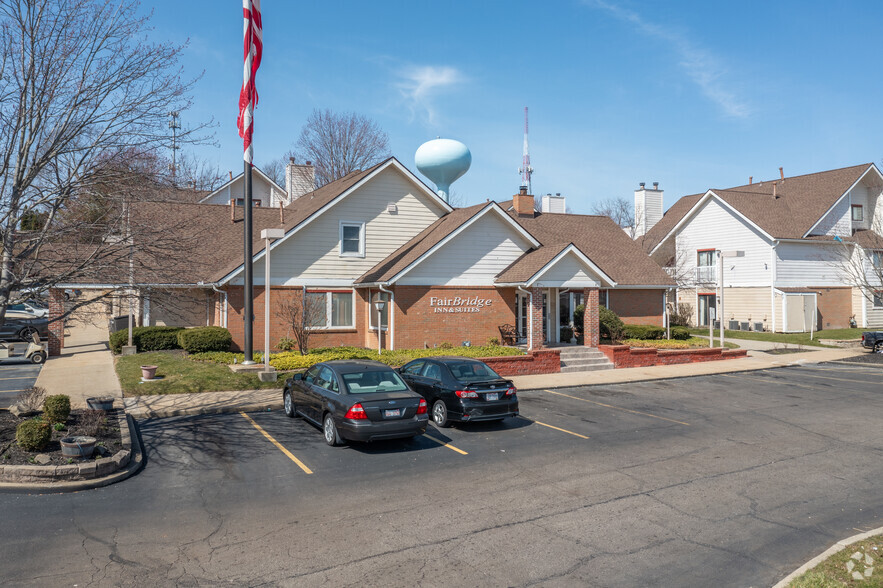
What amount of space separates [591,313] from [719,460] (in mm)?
13820

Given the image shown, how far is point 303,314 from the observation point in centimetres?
2355

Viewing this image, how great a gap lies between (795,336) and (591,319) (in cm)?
1757

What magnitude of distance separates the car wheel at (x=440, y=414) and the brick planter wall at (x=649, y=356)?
11972 mm

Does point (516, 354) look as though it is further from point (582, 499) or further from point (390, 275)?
point (582, 499)

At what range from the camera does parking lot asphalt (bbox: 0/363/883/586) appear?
6.80 meters

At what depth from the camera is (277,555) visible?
707 cm

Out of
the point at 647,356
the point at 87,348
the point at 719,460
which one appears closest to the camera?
the point at 719,460

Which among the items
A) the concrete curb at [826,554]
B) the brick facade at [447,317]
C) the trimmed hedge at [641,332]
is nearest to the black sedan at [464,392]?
the concrete curb at [826,554]

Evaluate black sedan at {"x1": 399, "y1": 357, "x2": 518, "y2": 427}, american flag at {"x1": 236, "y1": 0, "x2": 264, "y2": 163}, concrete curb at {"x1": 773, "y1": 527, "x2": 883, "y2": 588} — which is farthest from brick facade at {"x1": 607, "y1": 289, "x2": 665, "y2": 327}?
concrete curb at {"x1": 773, "y1": 527, "x2": 883, "y2": 588}

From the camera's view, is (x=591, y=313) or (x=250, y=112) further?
(x=591, y=313)

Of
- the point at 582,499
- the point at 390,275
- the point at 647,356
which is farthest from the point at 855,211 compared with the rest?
the point at 582,499

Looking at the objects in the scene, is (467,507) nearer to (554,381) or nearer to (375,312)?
(554,381)

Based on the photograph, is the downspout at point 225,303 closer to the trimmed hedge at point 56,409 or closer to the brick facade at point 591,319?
the trimmed hedge at point 56,409

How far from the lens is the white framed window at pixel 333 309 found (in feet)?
81.2
